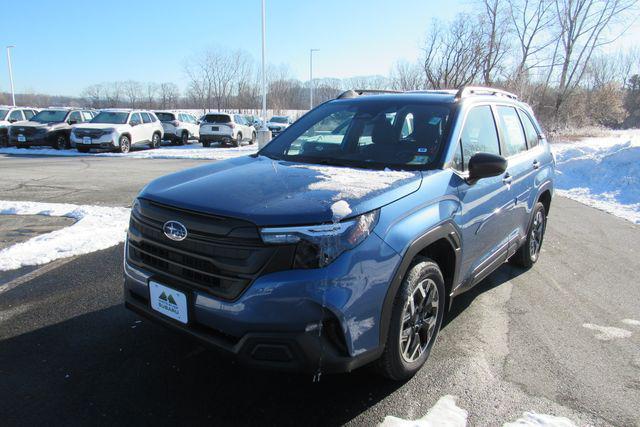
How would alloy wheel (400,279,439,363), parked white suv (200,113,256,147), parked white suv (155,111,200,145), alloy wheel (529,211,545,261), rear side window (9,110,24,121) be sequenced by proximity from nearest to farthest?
alloy wheel (400,279,439,363), alloy wheel (529,211,545,261), rear side window (9,110,24,121), parked white suv (200,113,256,147), parked white suv (155,111,200,145)

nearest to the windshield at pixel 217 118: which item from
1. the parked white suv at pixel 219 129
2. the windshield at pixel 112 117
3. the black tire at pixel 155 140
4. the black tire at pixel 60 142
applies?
the parked white suv at pixel 219 129

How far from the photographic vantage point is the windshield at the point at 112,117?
20062 millimetres

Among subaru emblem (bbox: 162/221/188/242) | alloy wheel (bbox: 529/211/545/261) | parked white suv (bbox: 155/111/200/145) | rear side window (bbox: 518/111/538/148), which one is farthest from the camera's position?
parked white suv (bbox: 155/111/200/145)

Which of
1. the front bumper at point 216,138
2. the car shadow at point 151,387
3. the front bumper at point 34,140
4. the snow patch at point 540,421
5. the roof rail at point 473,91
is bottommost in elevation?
the front bumper at point 216,138

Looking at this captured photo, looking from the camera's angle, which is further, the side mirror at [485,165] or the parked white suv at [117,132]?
the parked white suv at [117,132]

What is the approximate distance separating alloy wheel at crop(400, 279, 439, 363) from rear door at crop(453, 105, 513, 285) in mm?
489

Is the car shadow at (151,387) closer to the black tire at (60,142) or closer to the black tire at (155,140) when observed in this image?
the black tire at (60,142)

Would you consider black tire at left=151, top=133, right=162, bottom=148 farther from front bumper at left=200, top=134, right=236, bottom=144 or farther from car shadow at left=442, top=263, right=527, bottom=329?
car shadow at left=442, top=263, right=527, bottom=329

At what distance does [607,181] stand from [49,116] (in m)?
21.7

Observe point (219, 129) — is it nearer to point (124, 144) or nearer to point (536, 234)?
point (124, 144)

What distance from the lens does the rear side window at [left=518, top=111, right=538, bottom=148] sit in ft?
16.8

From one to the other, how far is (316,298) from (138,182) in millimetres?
10054

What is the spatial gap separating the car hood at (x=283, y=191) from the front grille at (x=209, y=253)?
0.07m

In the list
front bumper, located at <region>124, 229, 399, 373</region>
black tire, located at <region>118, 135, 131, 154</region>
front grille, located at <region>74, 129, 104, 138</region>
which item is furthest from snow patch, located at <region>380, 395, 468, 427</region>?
black tire, located at <region>118, 135, 131, 154</region>
